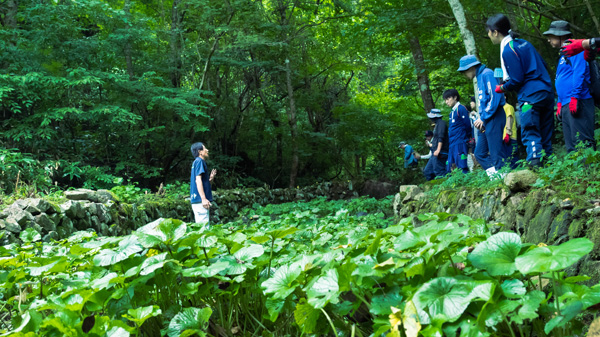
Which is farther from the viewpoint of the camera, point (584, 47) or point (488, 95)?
point (488, 95)

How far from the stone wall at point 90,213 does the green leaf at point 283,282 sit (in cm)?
190

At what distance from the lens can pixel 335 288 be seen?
1071 millimetres

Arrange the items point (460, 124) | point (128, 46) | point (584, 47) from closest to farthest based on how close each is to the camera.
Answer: point (584, 47)
point (460, 124)
point (128, 46)

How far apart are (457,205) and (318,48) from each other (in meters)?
12.2

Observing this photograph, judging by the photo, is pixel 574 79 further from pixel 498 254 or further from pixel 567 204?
pixel 498 254

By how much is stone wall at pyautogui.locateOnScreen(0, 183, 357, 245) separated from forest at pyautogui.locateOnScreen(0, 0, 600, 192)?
1.52m

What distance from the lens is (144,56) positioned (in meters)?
12.8

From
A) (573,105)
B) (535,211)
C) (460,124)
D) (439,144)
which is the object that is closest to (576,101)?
(573,105)

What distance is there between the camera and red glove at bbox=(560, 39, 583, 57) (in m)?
4.02

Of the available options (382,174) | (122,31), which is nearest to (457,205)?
(122,31)

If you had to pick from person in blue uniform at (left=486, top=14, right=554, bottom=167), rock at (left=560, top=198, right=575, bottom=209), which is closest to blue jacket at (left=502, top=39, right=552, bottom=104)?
person in blue uniform at (left=486, top=14, right=554, bottom=167)

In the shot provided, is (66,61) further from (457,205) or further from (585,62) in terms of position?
(585,62)

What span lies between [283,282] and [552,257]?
0.67 meters

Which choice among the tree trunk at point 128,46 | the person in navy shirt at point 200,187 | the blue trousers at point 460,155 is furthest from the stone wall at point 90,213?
the blue trousers at point 460,155
